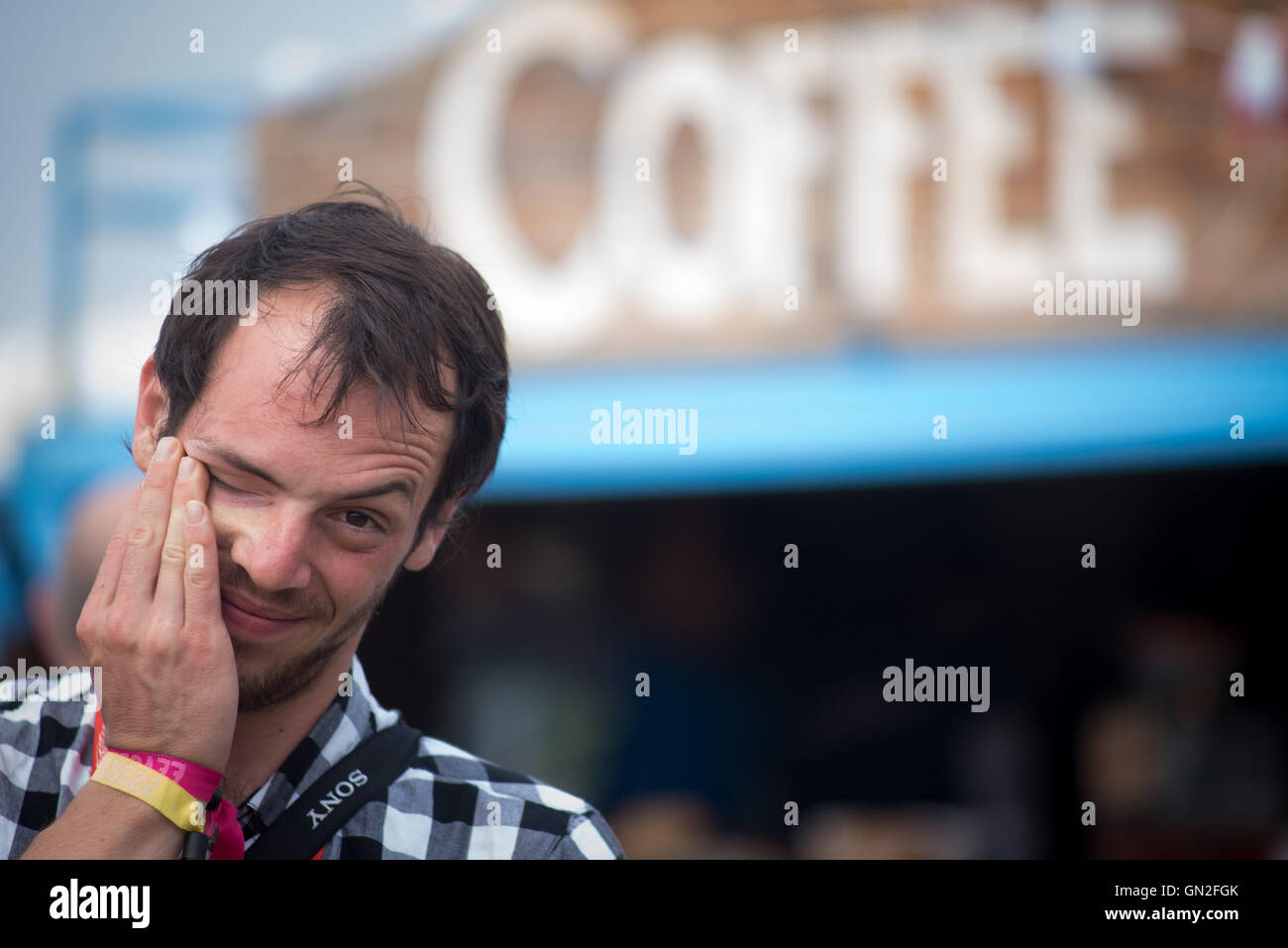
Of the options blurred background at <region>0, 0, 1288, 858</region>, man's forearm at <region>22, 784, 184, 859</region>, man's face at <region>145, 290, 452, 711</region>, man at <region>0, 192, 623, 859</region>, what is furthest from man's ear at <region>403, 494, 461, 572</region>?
blurred background at <region>0, 0, 1288, 858</region>

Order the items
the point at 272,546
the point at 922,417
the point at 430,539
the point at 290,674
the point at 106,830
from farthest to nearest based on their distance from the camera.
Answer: the point at 922,417 < the point at 430,539 < the point at 290,674 < the point at 272,546 < the point at 106,830

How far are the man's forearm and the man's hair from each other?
1.55 ft

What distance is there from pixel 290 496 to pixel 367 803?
0.43m

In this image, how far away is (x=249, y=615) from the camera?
136 cm

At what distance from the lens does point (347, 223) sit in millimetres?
1559

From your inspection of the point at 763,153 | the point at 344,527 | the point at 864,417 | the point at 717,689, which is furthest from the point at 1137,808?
the point at 344,527

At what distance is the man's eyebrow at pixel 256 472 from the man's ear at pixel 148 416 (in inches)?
5.6

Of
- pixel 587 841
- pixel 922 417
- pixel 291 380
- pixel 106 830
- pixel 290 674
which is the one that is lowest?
pixel 587 841

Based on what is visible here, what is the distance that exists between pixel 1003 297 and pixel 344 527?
3.57m

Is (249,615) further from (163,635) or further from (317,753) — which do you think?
(317,753)

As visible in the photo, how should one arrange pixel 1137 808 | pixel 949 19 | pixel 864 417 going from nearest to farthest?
pixel 864 417
pixel 949 19
pixel 1137 808

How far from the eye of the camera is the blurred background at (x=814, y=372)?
4254 millimetres

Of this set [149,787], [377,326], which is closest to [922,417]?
[377,326]
